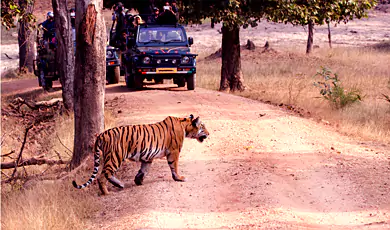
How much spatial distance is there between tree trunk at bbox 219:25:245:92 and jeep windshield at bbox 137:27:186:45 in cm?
202

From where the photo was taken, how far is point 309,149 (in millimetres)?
11273

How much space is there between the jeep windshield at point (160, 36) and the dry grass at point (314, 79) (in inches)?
111

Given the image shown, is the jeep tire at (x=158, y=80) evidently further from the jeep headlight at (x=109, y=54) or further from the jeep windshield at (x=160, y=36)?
the jeep headlight at (x=109, y=54)

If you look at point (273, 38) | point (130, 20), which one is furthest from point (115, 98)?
point (273, 38)

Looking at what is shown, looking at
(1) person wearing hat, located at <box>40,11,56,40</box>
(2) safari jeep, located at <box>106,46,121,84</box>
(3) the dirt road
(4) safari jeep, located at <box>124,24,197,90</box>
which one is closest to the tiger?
(3) the dirt road

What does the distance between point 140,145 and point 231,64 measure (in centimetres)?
1187

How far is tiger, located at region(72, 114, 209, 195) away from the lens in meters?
8.56

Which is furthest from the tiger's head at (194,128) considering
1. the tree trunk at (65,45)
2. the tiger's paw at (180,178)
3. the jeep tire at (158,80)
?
the jeep tire at (158,80)

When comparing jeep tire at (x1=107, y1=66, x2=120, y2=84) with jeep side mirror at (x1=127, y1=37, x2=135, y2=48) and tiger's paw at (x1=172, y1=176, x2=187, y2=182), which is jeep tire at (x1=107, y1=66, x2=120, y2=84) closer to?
jeep side mirror at (x1=127, y1=37, x2=135, y2=48)

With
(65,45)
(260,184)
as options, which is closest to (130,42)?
(65,45)

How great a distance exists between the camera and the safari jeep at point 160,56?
58.4 ft

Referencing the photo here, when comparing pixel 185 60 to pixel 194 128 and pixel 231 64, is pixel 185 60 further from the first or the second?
pixel 194 128

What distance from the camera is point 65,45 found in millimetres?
15938

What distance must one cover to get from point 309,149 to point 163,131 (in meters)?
3.53
